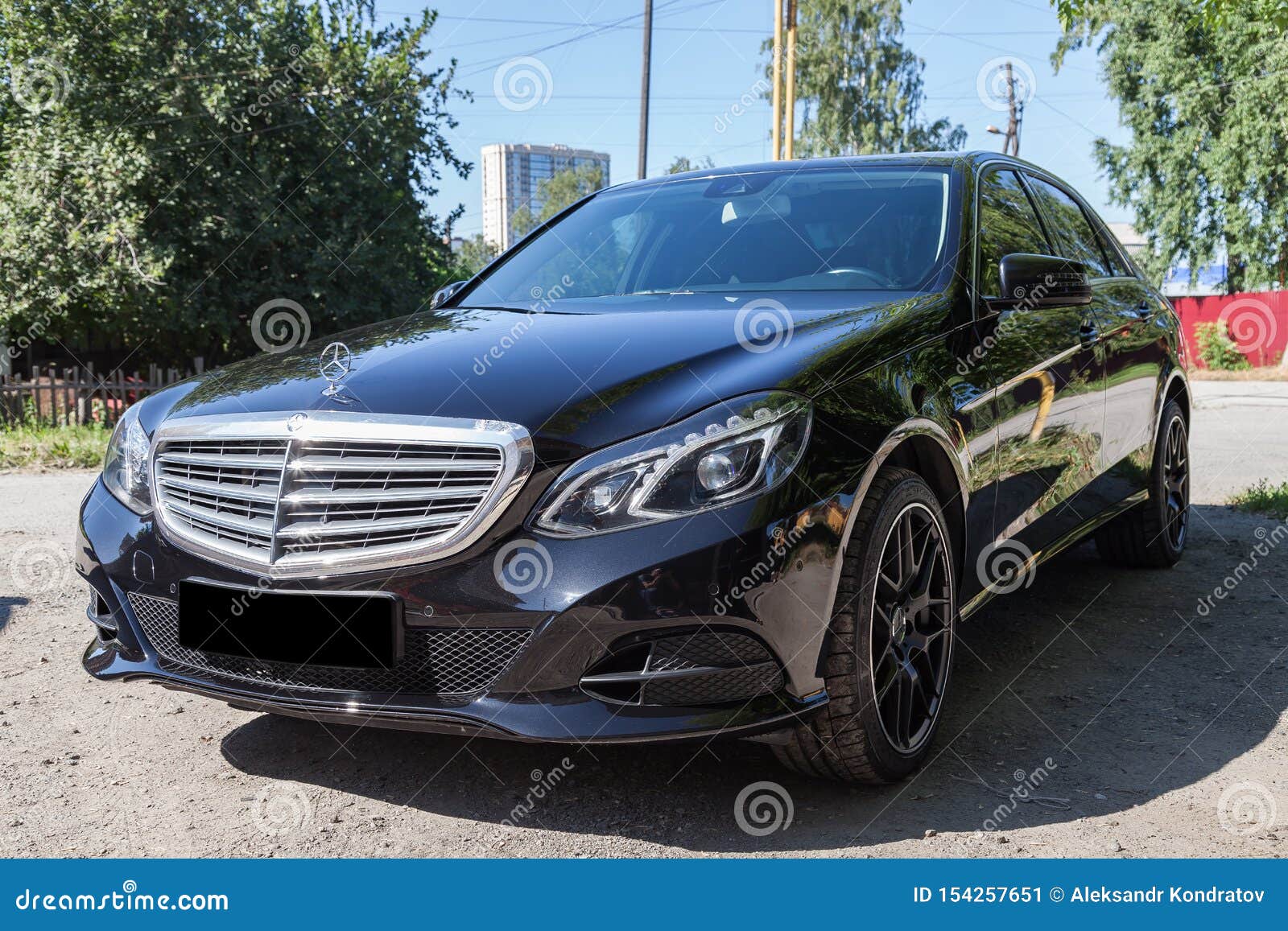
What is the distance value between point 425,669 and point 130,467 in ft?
3.65

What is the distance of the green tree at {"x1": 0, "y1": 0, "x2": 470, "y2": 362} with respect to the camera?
17.2 m

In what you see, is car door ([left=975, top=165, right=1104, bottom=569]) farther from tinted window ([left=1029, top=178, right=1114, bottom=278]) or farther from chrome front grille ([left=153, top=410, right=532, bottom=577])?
chrome front grille ([left=153, top=410, right=532, bottom=577])

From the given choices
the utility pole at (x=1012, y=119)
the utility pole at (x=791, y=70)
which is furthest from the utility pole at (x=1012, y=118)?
the utility pole at (x=791, y=70)

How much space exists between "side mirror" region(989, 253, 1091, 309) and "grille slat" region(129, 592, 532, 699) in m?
1.93

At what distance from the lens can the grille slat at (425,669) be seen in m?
2.54

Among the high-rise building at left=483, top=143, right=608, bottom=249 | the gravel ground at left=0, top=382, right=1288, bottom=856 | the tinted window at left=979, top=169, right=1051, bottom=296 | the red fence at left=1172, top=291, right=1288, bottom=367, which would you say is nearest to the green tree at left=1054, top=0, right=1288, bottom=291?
the red fence at left=1172, top=291, right=1288, bottom=367

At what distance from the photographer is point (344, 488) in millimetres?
2658

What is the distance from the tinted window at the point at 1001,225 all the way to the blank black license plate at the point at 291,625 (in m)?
2.07

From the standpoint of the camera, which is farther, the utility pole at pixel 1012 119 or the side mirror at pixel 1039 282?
the utility pole at pixel 1012 119

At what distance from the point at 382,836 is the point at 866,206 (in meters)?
2.47

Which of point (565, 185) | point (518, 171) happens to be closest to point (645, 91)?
point (565, 185)

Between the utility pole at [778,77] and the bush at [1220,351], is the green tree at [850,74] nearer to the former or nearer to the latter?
the bush at [1220,351]

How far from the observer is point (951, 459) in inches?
125

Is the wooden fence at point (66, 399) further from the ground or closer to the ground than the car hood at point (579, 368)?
closer to the ground
